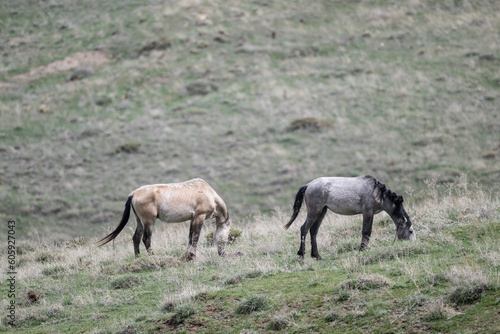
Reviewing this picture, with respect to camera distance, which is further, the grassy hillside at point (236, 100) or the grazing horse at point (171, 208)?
the grassy hillside at point (236, 100)

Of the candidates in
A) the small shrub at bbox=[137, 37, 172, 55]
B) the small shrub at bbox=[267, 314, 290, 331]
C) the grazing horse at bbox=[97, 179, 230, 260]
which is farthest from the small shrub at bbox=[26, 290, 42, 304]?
the small shrub at bbox=[137, 37, 172, 55]

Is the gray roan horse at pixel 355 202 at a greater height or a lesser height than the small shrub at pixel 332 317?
lesser

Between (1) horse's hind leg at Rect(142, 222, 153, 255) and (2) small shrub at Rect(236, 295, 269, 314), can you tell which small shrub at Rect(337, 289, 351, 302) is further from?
(1) horse's hind leg at Rect(142, 222, 153, 255)

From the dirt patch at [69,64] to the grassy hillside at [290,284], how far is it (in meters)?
38.2

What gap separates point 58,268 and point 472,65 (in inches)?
1453

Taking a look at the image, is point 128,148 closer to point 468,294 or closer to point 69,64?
point 69,64

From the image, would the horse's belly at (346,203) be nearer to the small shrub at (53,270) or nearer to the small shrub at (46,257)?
the small shrub at (53,270)

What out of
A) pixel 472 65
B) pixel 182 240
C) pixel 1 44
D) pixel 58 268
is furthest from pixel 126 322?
pixel 1 44

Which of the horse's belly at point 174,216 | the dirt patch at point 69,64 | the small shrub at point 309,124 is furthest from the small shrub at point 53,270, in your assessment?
the dirt patch at point 69,64

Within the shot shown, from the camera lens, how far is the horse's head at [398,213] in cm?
1190

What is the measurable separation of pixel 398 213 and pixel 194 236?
495 centimetres

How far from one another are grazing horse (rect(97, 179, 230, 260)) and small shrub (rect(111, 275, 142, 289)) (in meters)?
1.78

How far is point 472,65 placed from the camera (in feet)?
135

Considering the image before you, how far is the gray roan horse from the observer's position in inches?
466
